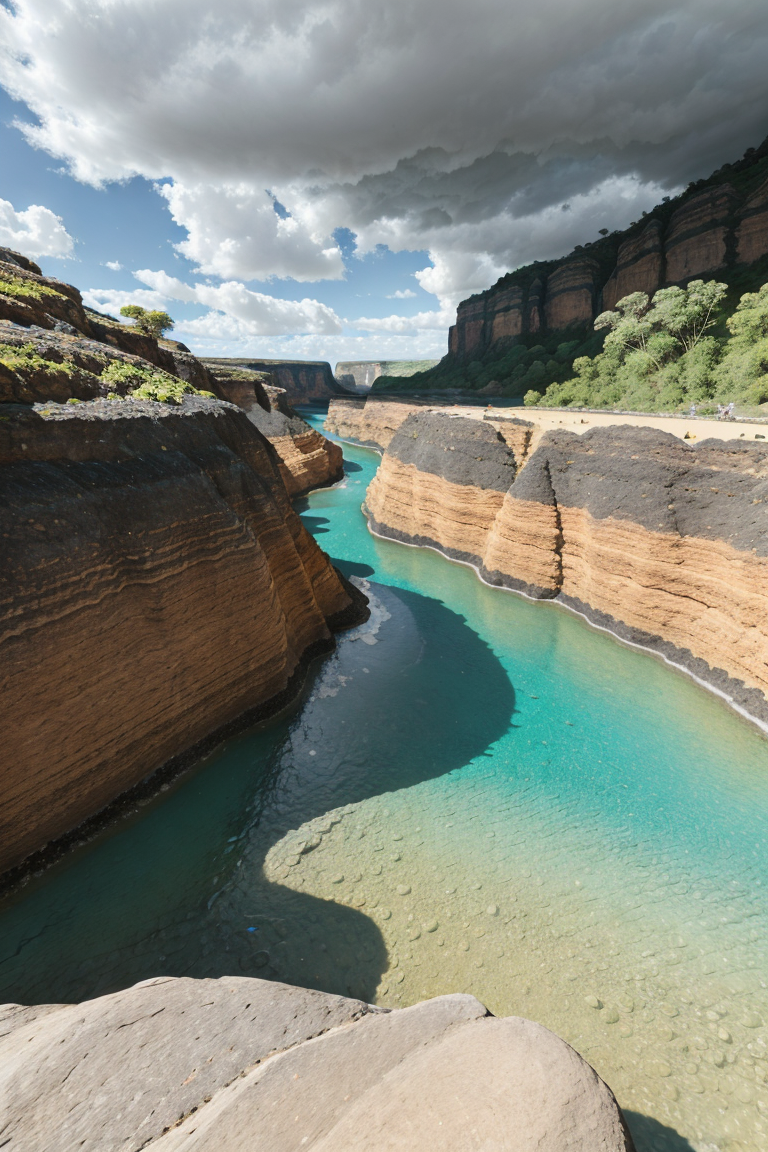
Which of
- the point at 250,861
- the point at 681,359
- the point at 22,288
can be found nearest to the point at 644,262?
the point at 681,359

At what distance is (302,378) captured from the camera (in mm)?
118625

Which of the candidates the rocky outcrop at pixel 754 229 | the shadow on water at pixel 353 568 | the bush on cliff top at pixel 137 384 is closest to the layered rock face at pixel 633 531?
the shadow on water at pixel 353 568

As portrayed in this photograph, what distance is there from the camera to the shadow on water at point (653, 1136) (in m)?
5.11

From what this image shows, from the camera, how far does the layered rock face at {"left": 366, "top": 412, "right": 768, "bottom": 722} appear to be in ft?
41.9

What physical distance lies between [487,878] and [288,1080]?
6023 millimetres

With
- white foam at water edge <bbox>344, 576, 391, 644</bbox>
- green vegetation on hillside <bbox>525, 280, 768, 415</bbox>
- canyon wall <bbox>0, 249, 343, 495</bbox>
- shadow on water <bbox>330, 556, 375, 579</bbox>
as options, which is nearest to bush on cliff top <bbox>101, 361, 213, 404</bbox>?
canyon wall <bbox>0, 249, 343, 495</bbox>

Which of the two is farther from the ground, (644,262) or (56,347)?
(644,262)

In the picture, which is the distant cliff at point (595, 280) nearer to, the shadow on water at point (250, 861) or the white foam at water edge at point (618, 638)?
the white foam at water edge at point (618, 638)

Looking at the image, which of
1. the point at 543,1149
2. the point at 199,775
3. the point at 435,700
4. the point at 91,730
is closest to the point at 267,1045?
the point at 543,1149

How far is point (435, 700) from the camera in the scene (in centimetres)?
1312

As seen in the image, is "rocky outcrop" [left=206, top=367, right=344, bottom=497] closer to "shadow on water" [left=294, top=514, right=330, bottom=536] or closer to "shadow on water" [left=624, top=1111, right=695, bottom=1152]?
"shadow on water" [left=294, top=514, right=330, bottom=536]

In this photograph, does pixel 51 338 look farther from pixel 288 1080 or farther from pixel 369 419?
pixel 369 419

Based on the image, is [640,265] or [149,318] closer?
[149,318]

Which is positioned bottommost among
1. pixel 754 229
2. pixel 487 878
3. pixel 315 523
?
pixel 487 878
